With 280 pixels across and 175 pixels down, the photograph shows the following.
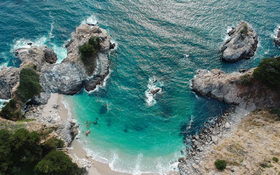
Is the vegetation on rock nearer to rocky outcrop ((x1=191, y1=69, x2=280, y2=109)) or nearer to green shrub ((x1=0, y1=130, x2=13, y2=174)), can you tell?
green shrub ((x1=0, y1=130, x2=13, y2=174))

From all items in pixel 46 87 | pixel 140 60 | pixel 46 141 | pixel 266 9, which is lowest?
pixel 46 141

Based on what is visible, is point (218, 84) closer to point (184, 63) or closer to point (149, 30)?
point (184, 63)

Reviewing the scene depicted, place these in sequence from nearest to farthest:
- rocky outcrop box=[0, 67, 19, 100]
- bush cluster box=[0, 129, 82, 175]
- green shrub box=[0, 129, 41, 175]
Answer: bush cluster box=[0, 129, 82, 175], green shrub box=[0, 129, 41, 175], rocky outcrop box=[0, 67, 19, 100]

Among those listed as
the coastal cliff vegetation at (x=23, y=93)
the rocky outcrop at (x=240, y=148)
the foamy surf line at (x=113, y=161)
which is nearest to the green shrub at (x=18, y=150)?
the coastal cliff vegetation at (x=23, y=93)

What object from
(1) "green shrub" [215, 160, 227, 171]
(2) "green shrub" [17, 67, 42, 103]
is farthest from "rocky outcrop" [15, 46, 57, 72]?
(1) "green shrub" [215, 160, 227, 171]

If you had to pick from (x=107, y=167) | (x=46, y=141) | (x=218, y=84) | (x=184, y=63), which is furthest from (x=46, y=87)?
(x=218, y=84)

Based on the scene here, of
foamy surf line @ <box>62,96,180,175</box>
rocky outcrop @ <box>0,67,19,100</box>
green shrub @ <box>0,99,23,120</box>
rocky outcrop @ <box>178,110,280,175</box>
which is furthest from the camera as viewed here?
rocky outcrop @ <box>0,67,19,100</box>
